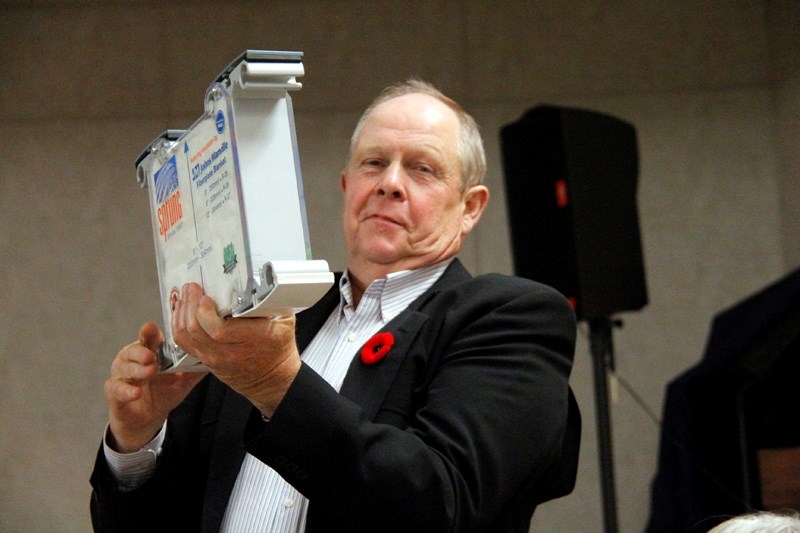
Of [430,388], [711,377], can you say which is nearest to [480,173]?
[430,388]

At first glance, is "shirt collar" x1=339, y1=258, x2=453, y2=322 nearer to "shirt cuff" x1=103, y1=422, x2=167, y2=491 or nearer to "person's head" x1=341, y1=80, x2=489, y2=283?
"person's head" x1=341, y1=80, x2=489, y2=283

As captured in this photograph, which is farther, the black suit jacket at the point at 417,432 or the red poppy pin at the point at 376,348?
the red poppy pin at the point at 376,348

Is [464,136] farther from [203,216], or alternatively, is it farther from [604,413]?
[604,413]

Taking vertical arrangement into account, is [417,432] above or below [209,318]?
below

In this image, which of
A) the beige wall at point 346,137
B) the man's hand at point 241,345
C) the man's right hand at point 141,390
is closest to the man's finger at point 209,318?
the man's hand at point 241,345

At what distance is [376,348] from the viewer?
63.7 inches

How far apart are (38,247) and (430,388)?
2894 millimetres

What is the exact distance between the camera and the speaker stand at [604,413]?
3123 millimetres

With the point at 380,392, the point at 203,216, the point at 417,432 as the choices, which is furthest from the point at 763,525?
the point at 203,216

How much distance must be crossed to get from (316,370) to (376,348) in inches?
5.2

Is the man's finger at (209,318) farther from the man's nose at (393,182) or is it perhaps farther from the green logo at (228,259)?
the man's nose at (393,182)

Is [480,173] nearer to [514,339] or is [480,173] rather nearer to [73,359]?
[514,339]

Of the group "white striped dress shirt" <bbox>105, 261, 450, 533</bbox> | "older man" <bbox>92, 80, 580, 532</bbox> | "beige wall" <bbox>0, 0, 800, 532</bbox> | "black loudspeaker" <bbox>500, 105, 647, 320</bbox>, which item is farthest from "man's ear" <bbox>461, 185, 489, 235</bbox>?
"beige wall" <bbox>0, 0, 800, 532</bbox>

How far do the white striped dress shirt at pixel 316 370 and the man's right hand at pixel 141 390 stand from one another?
0.16ft
